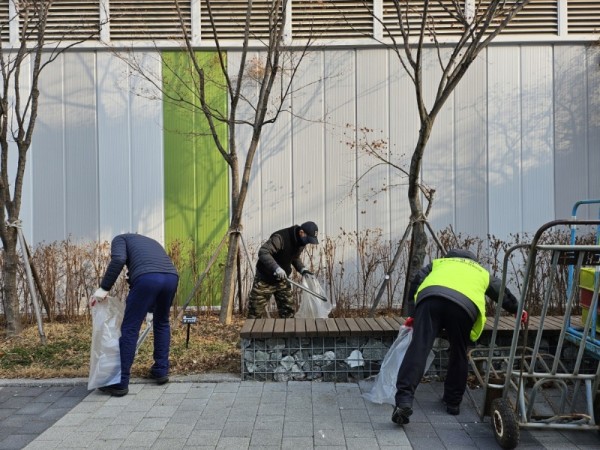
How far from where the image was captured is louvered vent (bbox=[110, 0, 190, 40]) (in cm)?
909

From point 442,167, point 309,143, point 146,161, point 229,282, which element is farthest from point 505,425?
point 146,161

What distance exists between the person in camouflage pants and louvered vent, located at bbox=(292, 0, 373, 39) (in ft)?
11.3

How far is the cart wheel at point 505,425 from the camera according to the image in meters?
3.89

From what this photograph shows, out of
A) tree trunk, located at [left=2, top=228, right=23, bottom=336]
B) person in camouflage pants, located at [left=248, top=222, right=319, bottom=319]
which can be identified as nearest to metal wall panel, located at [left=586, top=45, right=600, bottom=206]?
person in camouflage pants, located at [left=248, top=222, right=319, bottom=319]

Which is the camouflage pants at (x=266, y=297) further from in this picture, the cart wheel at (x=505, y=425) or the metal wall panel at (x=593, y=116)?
the metal wall panel at (x=593, y=116)

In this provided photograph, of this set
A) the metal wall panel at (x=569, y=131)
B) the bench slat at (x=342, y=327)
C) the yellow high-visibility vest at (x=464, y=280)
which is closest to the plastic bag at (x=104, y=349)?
the bench slat at (x=342, y=327)

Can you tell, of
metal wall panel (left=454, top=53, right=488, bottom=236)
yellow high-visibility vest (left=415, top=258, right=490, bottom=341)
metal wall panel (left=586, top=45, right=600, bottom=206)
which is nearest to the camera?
yellow high-visibility vest (left=415, top=258, right=490, bottom=341)

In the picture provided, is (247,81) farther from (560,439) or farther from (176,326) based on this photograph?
(560,439)

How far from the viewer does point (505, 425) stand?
3.91m

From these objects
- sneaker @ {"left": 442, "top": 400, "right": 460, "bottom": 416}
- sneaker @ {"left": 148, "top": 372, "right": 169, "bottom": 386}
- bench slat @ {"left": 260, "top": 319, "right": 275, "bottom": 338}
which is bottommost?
sneaker @ {"left": 442, "top": 400, "right": 460, "bottom": 416}

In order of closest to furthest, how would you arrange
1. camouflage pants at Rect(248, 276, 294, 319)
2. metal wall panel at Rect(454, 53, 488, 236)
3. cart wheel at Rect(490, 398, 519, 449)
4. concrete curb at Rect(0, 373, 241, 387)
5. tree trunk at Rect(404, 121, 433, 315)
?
cart wheel at Rect(490, 398, 519, 449), concrete curb at Rect(0, 373, 241, 387), tree trunk at Rect(404, 121, 433, 315), camouflage pants at Rect(248, 276, 294, 319), metal wall panel at Rect(454, 53, 488, 236)

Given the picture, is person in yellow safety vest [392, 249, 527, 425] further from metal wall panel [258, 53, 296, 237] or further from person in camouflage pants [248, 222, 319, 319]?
metal wall panel [258, 53, 296, 237]

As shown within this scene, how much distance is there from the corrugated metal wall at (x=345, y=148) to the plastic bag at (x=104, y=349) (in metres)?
3.77

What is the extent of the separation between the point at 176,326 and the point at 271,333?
2.39 metres
